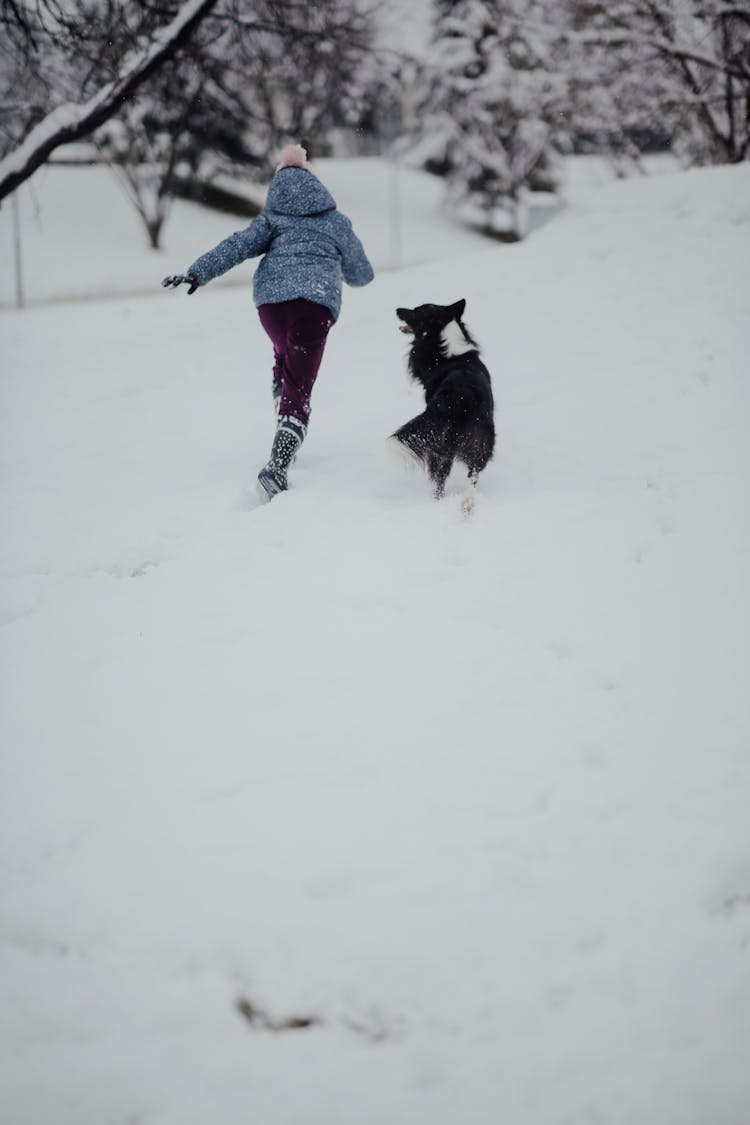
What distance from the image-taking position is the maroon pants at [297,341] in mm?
4738

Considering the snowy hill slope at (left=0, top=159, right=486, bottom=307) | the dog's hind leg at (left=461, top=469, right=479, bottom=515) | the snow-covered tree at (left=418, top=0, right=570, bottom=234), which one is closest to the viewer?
the dog's hind leg at (left=461, top=469, right=479, bottom=515)

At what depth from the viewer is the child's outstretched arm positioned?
4.46 m

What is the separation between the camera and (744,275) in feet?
24.4

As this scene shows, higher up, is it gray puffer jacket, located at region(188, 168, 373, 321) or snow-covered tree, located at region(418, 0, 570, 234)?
snow-covered tree, located at region(418, 0, 570, 234)

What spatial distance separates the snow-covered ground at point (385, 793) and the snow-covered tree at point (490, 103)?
21518 mm

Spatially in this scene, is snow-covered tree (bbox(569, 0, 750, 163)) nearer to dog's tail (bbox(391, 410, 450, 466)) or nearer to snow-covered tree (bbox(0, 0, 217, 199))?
snow-covered tree (bbox(0, 0, 217, 199))

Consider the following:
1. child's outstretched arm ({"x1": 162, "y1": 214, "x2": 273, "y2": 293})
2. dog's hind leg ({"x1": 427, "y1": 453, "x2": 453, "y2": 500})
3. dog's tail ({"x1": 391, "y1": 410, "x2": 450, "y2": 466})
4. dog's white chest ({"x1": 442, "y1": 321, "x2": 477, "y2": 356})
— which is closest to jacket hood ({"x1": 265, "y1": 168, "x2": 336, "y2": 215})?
child's outstretched arm ({"x1": 162, "y1": 214, "x2": 273, "y2": 293})

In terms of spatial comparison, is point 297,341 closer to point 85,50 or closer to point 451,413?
point 451,413

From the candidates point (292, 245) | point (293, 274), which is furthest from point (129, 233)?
point (293, 274)

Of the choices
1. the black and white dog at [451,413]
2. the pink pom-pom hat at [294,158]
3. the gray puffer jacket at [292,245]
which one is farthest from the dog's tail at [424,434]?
the pink pom-pom hat at [294,158]

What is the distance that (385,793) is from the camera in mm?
2514

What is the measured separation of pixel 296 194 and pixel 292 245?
1.02ft

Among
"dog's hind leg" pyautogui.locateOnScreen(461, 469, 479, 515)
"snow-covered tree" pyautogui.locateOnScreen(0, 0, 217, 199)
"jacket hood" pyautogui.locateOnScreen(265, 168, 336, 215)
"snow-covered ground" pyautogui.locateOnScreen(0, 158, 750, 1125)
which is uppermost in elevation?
"snow-covered tree" pyautogui.locateOnScreen(0, 0, 217, 199)

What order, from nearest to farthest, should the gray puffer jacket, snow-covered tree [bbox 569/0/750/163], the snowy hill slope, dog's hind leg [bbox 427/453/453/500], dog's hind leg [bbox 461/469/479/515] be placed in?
dog's hind leg [bbox 461/469/479/515] → dog's hind leg [bbox 427/453/453/500] → the gray puffer jacket → snow-covered tree [bbox 569/0/750/163] → the snowy hill slope
